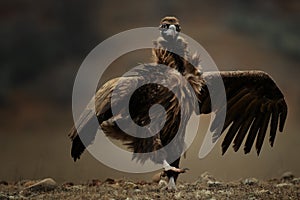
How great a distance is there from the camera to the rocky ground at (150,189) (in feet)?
14.3

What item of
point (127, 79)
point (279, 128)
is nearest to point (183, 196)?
point (127, 79)

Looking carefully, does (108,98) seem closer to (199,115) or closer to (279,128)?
(199,115)

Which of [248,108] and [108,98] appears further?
[248,108]

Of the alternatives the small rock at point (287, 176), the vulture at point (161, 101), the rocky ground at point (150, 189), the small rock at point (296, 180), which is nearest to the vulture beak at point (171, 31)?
the vulture at point (161, 101)

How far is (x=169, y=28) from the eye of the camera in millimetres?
4562

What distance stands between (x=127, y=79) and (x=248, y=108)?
4.40 feet

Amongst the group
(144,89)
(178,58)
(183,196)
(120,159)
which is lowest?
(183,196)

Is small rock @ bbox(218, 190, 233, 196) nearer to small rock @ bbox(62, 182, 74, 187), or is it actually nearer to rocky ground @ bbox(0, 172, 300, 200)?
rocky ground @ bbox(0, 172, 300, 200)

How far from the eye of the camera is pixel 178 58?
4602 mm

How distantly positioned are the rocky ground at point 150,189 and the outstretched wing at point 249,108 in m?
0.37

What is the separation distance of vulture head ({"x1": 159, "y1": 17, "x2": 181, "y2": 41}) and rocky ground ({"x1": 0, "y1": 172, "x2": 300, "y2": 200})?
3.66 ft

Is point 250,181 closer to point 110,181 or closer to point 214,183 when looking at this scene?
point 214,183

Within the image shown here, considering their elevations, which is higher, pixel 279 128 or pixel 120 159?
pixel 279 128

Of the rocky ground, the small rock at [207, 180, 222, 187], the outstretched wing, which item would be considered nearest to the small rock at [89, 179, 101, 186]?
the rocky ground
